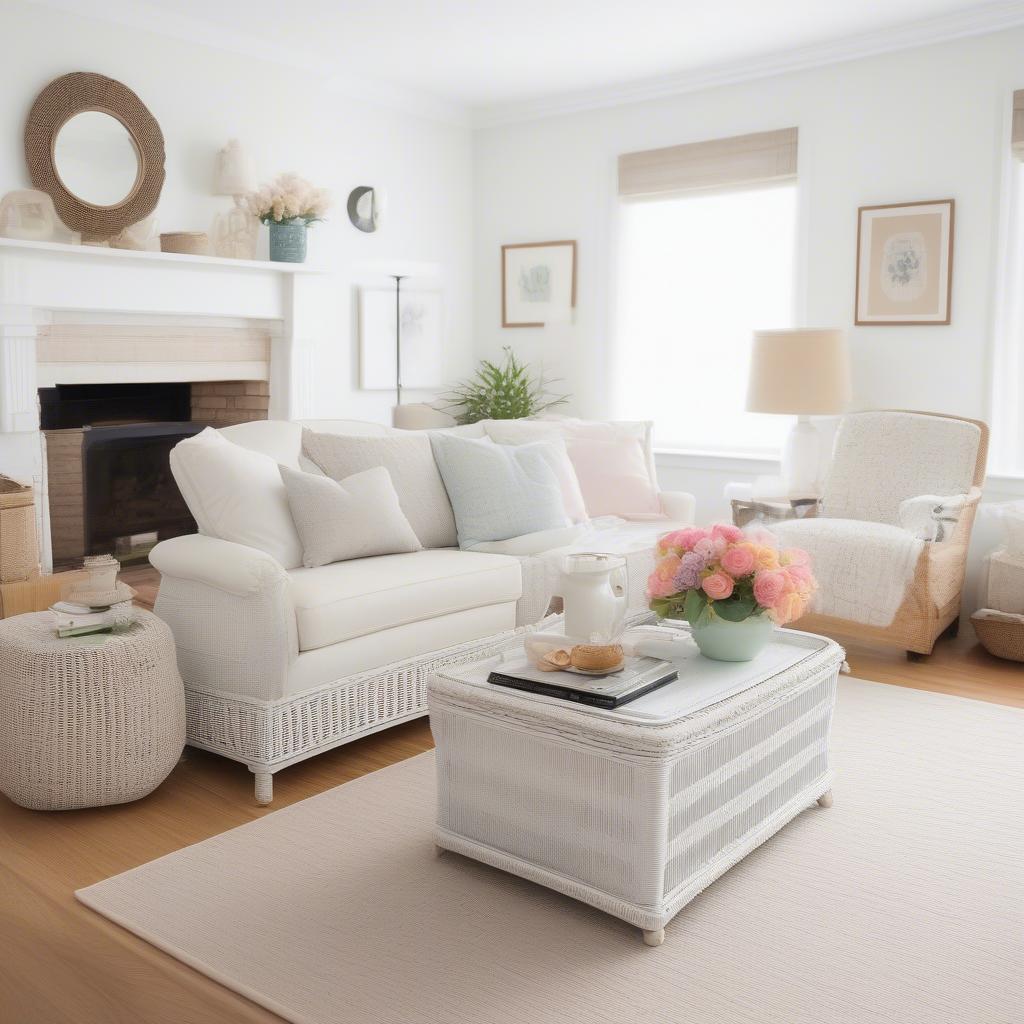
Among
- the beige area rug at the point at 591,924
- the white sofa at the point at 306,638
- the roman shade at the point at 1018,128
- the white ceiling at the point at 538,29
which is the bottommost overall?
the beige area rug at the point at 591,924

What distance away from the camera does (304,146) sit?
215 inches

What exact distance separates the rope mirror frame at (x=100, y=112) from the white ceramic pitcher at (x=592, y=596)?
3048 mm

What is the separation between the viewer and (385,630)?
3139 millimetres

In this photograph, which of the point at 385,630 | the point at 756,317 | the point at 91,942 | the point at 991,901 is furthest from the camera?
the point at 756,317

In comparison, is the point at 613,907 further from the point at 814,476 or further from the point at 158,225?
the point at 158,225

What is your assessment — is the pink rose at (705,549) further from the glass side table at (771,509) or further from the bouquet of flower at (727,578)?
the glass side table at (771,509)

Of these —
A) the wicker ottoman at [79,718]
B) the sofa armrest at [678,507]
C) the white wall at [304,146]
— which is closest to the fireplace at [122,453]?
the white wall at [304,146]

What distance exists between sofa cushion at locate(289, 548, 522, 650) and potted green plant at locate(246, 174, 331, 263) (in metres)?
2.25

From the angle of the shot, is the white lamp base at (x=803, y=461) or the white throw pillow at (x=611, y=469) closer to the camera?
the white throw pillow at (x=611, y=469)

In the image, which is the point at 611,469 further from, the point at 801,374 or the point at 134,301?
the point at 134,301

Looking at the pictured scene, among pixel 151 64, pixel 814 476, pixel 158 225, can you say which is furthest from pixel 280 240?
pixel 814 476

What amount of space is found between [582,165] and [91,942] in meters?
4.94

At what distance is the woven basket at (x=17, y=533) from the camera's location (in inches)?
153

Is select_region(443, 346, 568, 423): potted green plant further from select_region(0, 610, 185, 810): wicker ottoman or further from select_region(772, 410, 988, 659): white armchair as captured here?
select_region(0, 610, 185, 810): wicker ottoman
